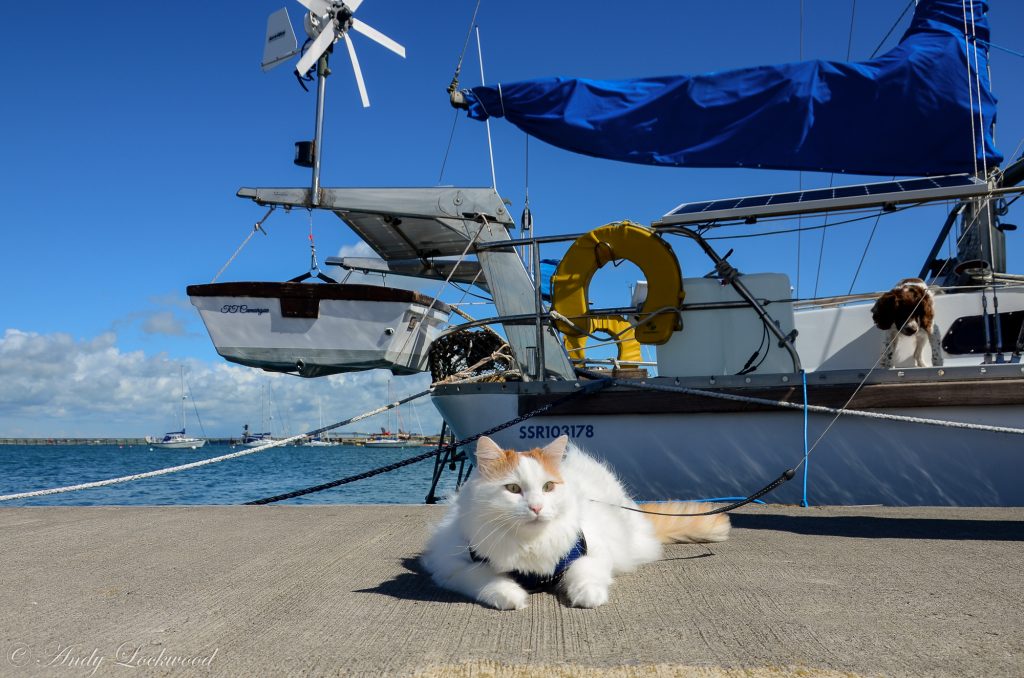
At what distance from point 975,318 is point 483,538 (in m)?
5.88

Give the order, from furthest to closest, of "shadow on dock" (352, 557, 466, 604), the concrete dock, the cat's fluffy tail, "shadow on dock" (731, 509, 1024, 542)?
"shadow on dock" (731, 509, 1024, 542) → the cat's fluffy tail → "shadow on dock" (352, 557, 466, 604) → the concrete dock

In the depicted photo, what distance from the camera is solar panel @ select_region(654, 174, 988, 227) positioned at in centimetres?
555

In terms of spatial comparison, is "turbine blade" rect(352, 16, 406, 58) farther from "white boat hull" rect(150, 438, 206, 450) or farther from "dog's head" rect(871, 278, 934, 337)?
"white boat hull" rect(150, 438, 206, 450)

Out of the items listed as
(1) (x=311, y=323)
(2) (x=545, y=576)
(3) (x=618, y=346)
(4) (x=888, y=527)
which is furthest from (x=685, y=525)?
(1) (x=311, y=323)

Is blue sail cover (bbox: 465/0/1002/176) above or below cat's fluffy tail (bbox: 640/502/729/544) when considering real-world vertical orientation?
above

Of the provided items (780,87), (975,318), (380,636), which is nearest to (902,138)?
(780,87)

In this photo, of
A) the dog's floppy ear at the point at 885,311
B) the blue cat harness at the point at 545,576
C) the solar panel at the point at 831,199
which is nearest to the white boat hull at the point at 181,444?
the solar panel at the point at 831,199

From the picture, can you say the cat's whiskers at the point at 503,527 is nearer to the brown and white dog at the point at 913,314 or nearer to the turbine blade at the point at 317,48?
the brown and white dog at the point at 913,314

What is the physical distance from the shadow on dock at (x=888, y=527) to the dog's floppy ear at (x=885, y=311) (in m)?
1.80

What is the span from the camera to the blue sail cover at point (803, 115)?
7.25 metres

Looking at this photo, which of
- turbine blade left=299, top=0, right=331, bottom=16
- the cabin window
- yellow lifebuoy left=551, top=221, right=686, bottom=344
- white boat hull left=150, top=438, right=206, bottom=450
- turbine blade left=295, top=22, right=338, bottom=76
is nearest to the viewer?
the cabin window

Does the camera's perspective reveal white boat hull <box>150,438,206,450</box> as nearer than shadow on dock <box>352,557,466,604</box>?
No

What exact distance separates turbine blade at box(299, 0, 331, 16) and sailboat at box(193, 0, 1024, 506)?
243 centimetres

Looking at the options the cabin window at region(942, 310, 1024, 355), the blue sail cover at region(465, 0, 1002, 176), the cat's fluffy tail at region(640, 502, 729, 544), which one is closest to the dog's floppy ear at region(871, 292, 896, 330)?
the cabin window at region(942, 310, 1024, 355)
